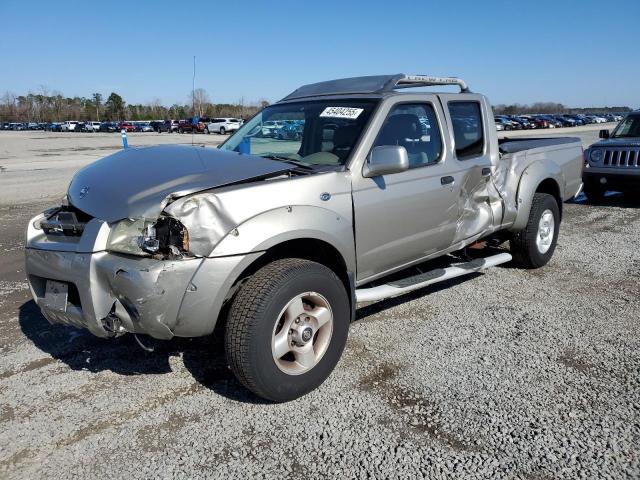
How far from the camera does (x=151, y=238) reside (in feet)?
9.43

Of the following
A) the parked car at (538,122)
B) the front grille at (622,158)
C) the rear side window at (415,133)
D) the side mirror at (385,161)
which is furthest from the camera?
the parked car at (538,122)

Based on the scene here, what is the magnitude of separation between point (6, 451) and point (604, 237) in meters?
7.50

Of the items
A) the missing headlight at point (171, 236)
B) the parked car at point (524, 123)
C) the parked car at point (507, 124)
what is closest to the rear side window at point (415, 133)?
the missing headlight at point (171, 236)

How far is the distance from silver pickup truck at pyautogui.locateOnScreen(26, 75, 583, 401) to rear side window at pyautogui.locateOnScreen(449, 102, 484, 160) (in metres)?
0.03

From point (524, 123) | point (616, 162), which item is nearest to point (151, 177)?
point (616, 162)

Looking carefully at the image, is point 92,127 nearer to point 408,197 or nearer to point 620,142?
point 620,142

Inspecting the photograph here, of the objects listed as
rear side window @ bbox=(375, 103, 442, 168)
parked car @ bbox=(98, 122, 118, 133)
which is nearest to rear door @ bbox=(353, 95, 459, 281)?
rear side window @ bbox=(375, 103, 442, 168)

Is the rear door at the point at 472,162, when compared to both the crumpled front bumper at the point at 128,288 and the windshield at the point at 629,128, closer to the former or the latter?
the crumpled front bumper at the point at 128,288

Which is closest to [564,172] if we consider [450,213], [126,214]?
[450,213]

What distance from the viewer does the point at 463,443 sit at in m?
2.82

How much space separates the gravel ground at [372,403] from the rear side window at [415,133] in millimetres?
1414

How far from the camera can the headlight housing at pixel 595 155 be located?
977 centimetres

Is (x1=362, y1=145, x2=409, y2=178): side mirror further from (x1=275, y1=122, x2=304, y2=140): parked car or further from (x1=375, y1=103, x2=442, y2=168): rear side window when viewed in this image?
(x1=275, y1=122, x2=304, y2=140): parked car

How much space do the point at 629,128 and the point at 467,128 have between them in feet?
23.6
